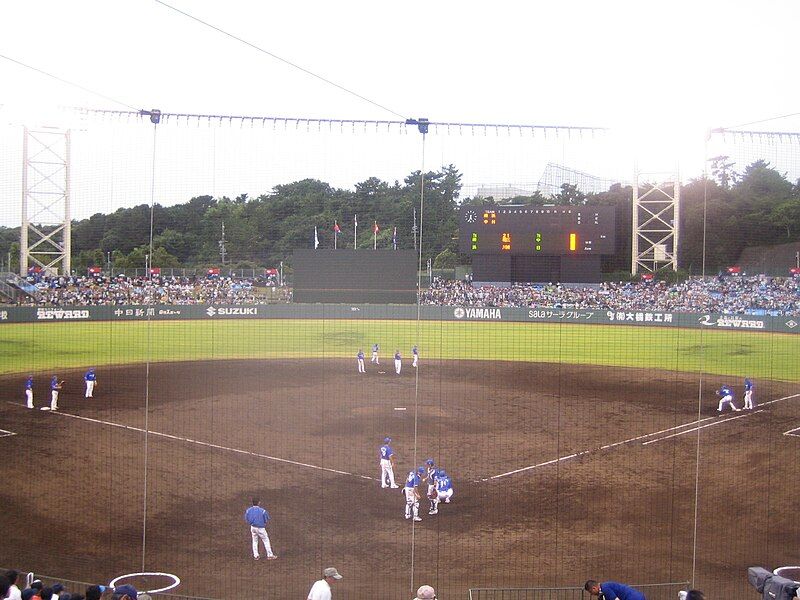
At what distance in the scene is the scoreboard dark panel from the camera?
18359 millimetres

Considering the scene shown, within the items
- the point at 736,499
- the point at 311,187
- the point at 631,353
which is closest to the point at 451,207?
the point at 311,187

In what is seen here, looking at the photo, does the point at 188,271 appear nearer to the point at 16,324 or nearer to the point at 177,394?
the point at 177,394

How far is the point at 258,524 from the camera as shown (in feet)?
32.8

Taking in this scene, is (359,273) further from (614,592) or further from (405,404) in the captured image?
(614,592)

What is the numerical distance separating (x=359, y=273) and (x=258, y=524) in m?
11.6

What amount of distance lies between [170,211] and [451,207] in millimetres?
6587

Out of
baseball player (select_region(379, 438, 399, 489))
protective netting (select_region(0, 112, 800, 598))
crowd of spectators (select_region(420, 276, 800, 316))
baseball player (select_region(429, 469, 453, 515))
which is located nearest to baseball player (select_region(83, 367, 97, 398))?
protective netting (select_region(0, 112, 800, 598))

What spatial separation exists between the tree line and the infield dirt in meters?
4.38

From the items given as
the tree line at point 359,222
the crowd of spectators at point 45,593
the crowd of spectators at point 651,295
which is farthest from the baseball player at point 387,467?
the crowd of spectators at point 45,593

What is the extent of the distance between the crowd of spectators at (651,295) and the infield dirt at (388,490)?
311cm

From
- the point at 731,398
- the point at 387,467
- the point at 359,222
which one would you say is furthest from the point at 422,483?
the point at 731,398

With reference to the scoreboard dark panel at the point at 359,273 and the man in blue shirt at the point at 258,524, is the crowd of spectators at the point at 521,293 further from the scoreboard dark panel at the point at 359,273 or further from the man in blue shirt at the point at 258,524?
the man in blue shirt at the point at 258,524

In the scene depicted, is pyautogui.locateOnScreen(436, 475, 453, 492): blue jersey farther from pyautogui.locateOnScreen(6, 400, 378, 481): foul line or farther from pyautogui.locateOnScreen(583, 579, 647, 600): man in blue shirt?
pyautogui.locateOnScreen(583, 579, 647, 600): man in blue shirt

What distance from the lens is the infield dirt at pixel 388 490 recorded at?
10141mm
